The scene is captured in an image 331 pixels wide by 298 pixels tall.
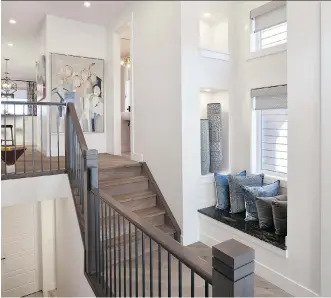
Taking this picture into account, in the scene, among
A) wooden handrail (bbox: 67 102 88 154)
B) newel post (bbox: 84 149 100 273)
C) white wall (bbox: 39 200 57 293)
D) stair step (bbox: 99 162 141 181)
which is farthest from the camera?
white wall (bbox: 39 200 57 293)

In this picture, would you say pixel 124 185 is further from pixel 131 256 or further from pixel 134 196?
pixel 131 256

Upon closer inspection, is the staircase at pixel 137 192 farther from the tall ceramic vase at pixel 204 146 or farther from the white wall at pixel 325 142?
the white wall at pixel 325 142

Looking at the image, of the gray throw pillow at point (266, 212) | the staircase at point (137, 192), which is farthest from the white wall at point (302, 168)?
the staircase at point (137, 192)

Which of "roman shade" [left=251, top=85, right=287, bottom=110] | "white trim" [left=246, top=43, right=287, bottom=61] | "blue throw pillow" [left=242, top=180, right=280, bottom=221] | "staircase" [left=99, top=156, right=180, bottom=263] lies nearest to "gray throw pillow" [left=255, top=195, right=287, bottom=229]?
"blue throw pillow" [left=242, top=180, right=280, bottom=221]

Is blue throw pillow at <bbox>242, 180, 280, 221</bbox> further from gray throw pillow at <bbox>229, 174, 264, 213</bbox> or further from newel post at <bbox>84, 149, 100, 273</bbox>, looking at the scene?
newel post at <bbox>84, 149, 100, 273</bbox>

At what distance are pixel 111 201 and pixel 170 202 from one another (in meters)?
1.73

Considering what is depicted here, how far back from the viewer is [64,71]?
5203 mm

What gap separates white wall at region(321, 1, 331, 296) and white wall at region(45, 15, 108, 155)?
4.11m

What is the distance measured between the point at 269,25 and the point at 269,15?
0.43 feet

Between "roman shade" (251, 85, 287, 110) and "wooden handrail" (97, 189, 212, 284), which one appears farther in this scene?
"roman shade" (251, 85, 287, 110)

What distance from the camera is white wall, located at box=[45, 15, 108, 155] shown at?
5062 millimetres

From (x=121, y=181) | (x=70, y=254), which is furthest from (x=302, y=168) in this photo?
(x=70, y=254)

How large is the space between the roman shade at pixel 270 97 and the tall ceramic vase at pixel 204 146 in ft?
2.37

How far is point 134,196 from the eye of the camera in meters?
3.84
